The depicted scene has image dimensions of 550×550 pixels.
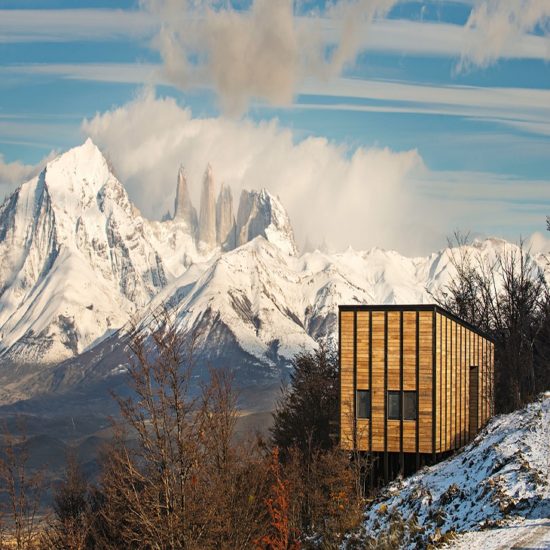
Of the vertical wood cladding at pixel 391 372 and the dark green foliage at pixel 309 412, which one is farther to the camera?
the dark green foliage at pixel 309 412

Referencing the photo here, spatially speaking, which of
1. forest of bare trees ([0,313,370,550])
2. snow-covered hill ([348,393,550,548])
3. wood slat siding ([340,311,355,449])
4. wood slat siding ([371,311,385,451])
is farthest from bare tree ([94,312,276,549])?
wood slat siding ([371,311,385,451])

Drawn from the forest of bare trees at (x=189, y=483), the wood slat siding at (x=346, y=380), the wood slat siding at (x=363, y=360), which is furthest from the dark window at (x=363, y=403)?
the forest of bare trees at (x=189, y=483)

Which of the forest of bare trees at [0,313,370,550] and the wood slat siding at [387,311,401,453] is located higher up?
the wood slat siding at [387,311,401,453]

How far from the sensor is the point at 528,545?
27719mm

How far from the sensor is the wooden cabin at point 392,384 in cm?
4994

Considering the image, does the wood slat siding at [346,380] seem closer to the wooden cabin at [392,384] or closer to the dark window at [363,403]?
the wooden cabin at [392,384]

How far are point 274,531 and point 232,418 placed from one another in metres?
5.88

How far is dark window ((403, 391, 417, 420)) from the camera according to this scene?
5019cm

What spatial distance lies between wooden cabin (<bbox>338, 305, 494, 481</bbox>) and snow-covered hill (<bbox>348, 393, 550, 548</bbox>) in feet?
20.7

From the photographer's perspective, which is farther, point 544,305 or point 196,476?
point 544,305

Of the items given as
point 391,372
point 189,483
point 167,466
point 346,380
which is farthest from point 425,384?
point 167,466

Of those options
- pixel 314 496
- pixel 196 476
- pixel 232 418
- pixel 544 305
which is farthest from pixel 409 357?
pixel 544 305

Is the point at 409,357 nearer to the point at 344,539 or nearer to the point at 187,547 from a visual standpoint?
the point at 344,539

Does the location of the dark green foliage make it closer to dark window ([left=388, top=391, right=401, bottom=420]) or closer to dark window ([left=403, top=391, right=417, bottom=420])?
dark window ([left=388, top=391, right=401, bottom=420])
